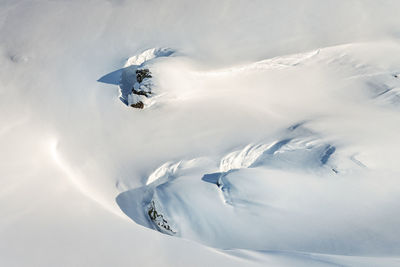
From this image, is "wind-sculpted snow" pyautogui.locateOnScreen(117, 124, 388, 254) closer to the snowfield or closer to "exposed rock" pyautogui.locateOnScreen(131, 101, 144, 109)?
the snowfield

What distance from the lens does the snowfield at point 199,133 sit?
1.87 metres

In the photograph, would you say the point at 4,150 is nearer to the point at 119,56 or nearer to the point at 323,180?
the point at 119,56

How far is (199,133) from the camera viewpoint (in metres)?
2.82

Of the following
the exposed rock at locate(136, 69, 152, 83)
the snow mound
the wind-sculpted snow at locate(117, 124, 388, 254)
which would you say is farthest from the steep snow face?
the snow mound

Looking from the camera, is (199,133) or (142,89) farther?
(142,89)

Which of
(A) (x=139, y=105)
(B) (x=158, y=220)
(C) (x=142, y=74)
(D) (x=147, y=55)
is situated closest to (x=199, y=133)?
(A) (x=139, y=105)

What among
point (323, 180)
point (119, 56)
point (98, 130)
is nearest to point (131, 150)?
point (98, 130)

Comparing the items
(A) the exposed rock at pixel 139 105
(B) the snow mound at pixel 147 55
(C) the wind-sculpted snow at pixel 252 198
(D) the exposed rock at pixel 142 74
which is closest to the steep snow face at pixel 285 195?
(C) the wind-sculpted snow at pixel 252 198

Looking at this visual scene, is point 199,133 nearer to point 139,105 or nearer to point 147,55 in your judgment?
point 139,105

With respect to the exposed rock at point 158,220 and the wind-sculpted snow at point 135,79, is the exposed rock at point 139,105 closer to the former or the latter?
the wind-sculpted snow at point 135,79

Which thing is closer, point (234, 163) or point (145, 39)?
point (234, 163)

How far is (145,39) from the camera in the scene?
11.4ft

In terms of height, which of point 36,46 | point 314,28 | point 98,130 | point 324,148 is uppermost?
point 36,46

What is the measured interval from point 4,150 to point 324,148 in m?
2.35
